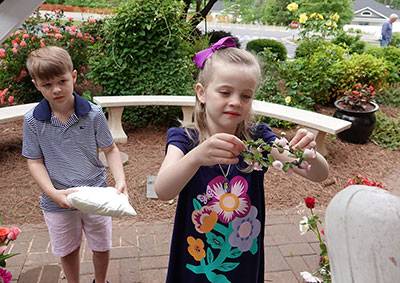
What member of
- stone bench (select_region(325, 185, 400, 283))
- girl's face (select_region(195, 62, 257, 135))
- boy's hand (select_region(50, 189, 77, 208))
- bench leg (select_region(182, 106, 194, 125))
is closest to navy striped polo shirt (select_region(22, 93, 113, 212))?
boy's hand (select_region(50, 189, 77, 208))

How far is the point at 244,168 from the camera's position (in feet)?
4.98

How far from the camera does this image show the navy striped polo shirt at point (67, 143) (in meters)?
1.94

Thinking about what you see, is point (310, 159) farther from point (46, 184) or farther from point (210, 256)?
point (46, 184)

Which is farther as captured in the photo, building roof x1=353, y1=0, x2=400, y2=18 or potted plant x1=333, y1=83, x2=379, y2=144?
building roof x1=353, y1=0, x2=400, y2=18

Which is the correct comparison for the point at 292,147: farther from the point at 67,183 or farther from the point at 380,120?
the point at 380,120

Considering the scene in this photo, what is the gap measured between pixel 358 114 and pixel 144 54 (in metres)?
3.13

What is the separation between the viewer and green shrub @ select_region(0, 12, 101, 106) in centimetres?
593

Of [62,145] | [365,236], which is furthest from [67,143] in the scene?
[365,236]

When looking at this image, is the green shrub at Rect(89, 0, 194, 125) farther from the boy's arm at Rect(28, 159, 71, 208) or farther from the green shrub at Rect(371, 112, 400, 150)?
the boy's arm at Rect(28, 159, 71, 208)

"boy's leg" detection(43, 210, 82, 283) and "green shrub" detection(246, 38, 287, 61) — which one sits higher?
"boy's leg" detection(43, 210, 82, 283)

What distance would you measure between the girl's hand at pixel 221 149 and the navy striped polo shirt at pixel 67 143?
3.25ft

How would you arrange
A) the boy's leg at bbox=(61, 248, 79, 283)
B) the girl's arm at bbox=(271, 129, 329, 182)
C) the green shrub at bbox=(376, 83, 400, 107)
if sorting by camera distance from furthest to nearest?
the green shrub at bbox=(376, 83, 400, 107)
the boy's leg at bbox=(61, 248, 79, 283)
the girl's arm at bbox=(271, 129, 329, 182)

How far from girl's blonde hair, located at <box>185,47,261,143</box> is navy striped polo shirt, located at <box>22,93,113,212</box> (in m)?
0.65

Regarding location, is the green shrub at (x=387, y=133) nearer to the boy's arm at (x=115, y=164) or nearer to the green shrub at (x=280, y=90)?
the green shrub at (x=280, y=90)
